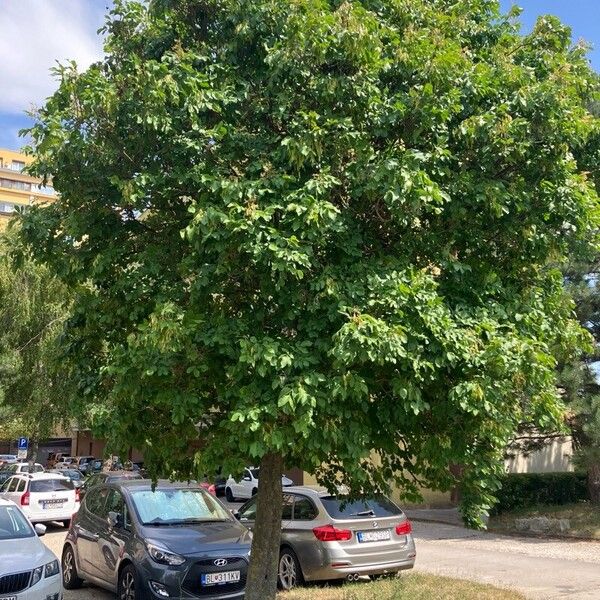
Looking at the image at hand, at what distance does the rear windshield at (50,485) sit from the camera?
1926cm

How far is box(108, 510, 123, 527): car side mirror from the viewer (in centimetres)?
948

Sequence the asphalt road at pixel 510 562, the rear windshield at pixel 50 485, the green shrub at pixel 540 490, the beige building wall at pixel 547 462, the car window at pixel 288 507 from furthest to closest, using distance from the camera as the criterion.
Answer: the beige building wall at pixel 547 462
the green shrub at pixel 540 490
the rear windshield at pixel 50 485
the car window at pixel 288 507
the asphalt road at pixel 510 562

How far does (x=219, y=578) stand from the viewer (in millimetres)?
8461

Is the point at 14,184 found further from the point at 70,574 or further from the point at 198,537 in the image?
the point at 198,537

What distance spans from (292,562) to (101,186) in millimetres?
6400

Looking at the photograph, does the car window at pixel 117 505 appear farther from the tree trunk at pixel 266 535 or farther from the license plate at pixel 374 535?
the license plate at pixel 374 535

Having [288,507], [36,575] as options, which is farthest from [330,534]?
[36,575]

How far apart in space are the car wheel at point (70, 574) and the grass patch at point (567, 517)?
457 inches

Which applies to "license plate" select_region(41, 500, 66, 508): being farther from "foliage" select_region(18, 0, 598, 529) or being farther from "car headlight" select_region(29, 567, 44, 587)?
"foliage" select_region(18, 0, 598, 529)

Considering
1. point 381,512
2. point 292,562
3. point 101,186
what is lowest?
point 292,562

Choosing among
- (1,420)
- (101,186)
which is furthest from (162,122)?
(1,420)

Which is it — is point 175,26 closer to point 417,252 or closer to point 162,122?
point 162,122

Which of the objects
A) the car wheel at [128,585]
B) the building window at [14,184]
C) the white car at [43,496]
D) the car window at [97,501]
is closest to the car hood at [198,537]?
the car wheel at [128,585]

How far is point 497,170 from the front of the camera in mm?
6195
